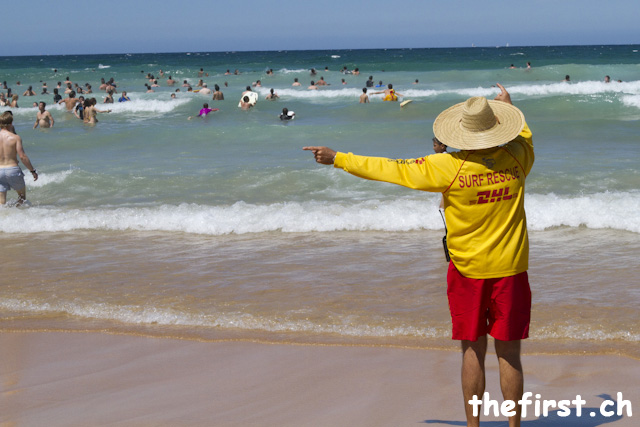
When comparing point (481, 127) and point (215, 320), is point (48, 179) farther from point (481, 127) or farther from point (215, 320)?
point (481, 127)

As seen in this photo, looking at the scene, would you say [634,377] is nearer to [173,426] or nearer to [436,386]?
[436,386]

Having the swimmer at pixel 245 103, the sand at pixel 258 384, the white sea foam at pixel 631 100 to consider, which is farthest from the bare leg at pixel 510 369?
the swimmer at pixel 245 103

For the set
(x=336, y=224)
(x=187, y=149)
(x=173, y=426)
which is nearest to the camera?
(x=173, y=426)

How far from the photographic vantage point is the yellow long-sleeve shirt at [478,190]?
2.95m

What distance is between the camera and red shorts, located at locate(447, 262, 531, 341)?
9.80 feet

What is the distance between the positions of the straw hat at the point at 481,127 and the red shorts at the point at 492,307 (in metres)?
0.58

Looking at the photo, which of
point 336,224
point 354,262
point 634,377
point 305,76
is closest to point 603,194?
point 336,224

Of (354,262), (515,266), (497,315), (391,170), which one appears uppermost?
(391,170)

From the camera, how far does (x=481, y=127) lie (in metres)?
2.96

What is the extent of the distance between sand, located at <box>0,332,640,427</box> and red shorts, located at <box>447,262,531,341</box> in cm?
66

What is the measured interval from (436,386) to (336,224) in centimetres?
446

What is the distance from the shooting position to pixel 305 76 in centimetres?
4575

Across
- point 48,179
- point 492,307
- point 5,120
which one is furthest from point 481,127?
point 48,179

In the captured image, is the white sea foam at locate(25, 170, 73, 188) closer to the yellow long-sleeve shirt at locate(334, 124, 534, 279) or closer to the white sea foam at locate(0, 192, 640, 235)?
the white sea foam at locate(0, 192, 640, 235)
